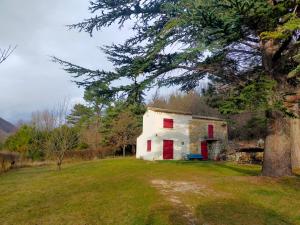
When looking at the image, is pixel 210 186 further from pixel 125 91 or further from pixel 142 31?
pixel 142 31

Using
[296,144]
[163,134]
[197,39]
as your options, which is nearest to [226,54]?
[197,39]

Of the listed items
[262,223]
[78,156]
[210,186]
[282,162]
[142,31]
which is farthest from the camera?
[78,156]

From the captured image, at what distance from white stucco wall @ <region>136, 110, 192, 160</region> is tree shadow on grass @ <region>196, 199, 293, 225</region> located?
2009 centimetres

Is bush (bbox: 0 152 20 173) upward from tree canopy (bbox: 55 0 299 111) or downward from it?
downward

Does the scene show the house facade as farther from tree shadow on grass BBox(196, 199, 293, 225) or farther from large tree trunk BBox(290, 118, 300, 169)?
tree shadow on grass BBox(196, 199, 293, 225)

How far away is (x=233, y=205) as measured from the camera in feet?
25.7

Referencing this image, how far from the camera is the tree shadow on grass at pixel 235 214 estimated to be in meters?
6.56

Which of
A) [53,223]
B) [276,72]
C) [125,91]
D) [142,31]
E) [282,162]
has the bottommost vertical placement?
[53,223]

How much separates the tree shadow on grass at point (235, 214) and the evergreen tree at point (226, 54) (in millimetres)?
3054

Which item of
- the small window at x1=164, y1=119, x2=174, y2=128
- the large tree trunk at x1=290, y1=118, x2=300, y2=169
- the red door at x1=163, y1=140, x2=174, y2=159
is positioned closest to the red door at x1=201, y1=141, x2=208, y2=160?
the red door at x1=163, y1=140, x2=174, y2=159

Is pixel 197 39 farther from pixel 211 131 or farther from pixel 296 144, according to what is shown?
pixel 211 131

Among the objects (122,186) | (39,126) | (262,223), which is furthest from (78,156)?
(262,223)

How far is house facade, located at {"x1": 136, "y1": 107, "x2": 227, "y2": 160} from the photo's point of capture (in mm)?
28375

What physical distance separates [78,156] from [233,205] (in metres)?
31.8
